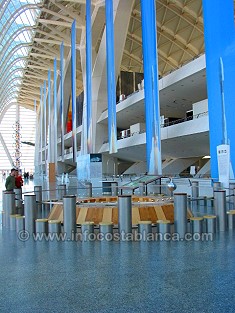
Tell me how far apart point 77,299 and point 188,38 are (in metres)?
42.2

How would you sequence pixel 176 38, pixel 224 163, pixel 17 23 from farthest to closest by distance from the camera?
pixel 17 23
pixel 176 38
pixel 224 163

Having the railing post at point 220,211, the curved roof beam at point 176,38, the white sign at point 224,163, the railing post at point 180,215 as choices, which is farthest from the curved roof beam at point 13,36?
the railing post at point 180,215

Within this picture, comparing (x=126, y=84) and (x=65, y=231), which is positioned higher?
(x=126, y=84)

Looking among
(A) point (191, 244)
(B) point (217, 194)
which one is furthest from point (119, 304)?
(B) point (217, 194)

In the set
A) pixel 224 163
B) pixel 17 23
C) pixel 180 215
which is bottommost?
pixel 180 215

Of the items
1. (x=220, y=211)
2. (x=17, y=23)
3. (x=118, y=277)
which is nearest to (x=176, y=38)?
(x=17, y=23)

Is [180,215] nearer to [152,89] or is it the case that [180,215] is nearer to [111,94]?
[152,89]

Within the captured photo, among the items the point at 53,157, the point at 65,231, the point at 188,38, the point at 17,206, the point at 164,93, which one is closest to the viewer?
the point at 65,231

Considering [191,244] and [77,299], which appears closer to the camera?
[77,299]

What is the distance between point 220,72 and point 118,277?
10.9 m

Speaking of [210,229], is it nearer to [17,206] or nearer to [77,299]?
[77,299]

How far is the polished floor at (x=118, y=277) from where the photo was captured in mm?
3314

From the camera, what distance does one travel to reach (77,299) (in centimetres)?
348

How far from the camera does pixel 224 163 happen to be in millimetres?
11445
